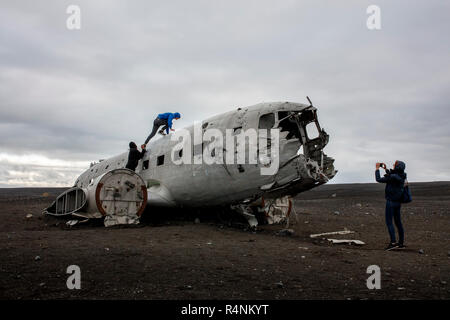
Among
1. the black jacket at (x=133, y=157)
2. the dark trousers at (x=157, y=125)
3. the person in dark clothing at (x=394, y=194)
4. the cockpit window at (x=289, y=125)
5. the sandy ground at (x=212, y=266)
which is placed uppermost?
the dark trousers at (x=157, y=125)

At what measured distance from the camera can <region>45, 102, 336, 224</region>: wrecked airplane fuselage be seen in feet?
32.0

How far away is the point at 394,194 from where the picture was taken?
8.55 metres

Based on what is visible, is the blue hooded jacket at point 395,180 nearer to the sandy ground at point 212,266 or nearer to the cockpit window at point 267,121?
the sandy ground at point 212,266

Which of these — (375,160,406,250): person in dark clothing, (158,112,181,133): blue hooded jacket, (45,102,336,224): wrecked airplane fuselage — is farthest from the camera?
(158,112,181,133): blue hooded jacket

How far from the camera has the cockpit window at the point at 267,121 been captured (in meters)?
10.3

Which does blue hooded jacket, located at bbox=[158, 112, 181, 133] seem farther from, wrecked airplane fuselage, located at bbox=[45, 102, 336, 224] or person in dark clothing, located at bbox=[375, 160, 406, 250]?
person in dark clothing, located at bbox=[375, 160, 406, 250]

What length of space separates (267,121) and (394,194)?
3.90m

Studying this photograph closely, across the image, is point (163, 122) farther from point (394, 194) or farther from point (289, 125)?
point (394, 194)

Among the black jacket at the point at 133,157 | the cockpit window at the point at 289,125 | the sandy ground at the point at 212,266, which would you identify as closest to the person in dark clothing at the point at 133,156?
the black jacket at the point at 133,157

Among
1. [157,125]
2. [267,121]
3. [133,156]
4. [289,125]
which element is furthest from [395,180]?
[157,125]

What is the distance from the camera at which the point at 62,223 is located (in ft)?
42.0

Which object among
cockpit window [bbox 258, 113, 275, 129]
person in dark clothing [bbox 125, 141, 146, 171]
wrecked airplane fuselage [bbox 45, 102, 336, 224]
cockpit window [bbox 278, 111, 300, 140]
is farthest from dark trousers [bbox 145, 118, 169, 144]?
cockpit window [bbox 278, 111, 300, 140]

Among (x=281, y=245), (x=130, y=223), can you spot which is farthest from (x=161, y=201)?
(x=281, y=245)

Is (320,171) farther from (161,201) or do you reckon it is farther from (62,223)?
(62,223)
